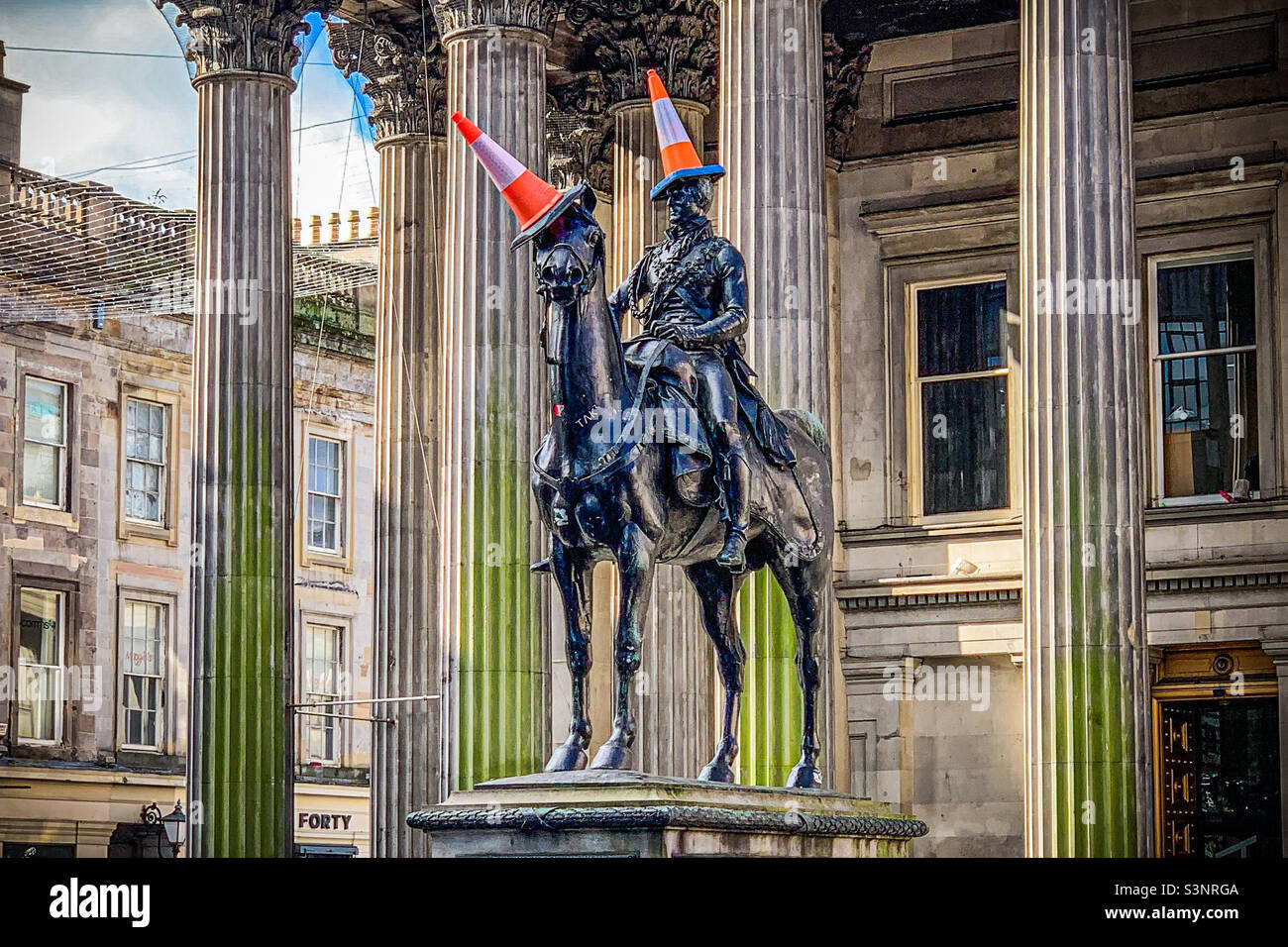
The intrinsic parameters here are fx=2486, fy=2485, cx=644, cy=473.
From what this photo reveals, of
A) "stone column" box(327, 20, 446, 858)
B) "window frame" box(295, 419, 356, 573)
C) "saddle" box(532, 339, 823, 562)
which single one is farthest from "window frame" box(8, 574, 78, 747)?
"saddle" box(532, 339, 823, 562)

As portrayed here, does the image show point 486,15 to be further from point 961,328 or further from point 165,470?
point 165,470

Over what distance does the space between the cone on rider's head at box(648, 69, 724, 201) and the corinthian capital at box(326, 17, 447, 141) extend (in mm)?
17719

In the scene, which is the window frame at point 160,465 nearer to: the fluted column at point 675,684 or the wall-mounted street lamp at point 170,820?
the wall-mounted street lamp at point 170,820

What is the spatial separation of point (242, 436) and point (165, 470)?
1713cm

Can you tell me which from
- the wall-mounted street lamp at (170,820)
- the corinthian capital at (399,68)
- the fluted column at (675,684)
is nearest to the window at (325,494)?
the wall-mounted street lamp at (170,820)

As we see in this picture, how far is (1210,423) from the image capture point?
3625cm

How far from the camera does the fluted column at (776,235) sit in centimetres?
2841

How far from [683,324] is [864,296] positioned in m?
19.4

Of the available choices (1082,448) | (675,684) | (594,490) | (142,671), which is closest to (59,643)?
(142,671)

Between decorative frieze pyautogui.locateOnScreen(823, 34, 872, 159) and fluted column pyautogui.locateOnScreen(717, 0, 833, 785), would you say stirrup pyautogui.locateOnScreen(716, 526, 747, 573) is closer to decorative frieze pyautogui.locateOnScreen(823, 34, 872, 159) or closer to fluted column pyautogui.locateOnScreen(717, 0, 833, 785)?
fluted column pyautogui.locateOnScreen(717, 0, 833, 785)

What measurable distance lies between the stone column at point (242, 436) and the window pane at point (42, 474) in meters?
13.7

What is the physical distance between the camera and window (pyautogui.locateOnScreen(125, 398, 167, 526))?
1925 inches

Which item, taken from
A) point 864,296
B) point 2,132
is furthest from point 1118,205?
point 2,132

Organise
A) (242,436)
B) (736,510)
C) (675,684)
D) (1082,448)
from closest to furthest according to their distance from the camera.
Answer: (736,510)
(1082,448)
(242,436)
(675,684)
